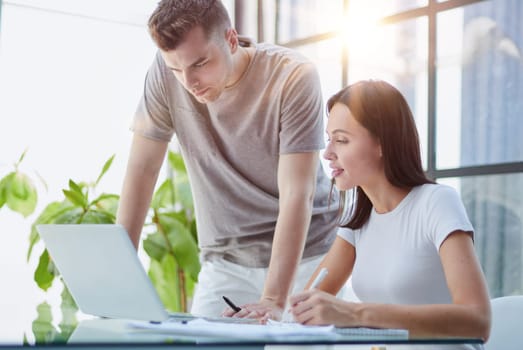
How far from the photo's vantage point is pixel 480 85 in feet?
12.8

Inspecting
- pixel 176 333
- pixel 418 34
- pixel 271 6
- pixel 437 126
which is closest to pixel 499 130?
pixel 437 126

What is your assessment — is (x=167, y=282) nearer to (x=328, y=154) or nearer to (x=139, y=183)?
(x=139, y=183)

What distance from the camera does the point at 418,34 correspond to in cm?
425

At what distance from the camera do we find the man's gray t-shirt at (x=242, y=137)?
206cm

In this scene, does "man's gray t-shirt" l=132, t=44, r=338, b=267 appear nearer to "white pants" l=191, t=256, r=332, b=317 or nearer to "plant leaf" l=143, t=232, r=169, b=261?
"white pants" l=191, t=256, r=332, b=317

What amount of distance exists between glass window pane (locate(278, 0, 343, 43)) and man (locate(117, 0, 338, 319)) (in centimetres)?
266

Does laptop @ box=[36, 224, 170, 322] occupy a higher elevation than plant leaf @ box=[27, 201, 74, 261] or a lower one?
higher

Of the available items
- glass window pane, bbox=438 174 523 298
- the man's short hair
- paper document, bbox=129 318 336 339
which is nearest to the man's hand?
paper document, bbox=129 318 336 339

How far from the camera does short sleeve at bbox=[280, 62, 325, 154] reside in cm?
196

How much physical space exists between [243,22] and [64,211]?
2.00 m

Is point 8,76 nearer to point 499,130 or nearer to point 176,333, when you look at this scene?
point 499,130

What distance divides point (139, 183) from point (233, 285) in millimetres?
373

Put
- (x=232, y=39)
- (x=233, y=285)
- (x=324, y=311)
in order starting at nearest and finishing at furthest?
(x=324, y=311) < (x=232, y=39) < (x=233, y=285)

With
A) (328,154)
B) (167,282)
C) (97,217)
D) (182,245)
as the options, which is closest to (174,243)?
(182,245)
